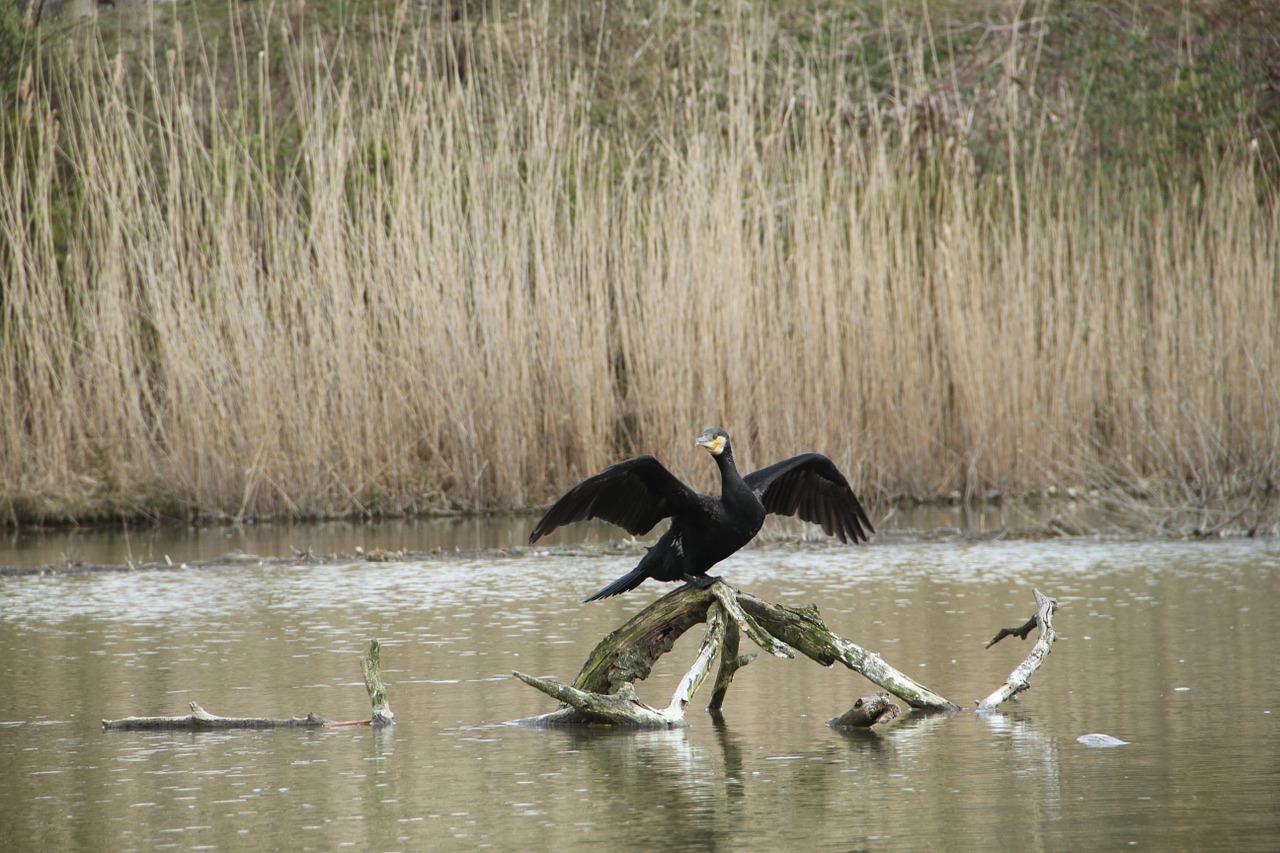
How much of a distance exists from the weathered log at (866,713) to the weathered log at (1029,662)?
281 mm

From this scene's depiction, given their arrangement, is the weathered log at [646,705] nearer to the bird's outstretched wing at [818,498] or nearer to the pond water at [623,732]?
the pond water at [623,732]

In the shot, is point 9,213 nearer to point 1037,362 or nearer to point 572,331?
point 572,331

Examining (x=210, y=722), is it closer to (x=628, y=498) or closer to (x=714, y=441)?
(x=628, y=498)

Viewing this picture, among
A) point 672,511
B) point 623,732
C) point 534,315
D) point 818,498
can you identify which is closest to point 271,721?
point 623,732

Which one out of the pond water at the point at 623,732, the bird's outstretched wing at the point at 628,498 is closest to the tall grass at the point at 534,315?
the pond water at the point at 623,732

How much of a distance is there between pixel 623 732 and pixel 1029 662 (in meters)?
1.07

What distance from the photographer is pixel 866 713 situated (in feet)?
13.1

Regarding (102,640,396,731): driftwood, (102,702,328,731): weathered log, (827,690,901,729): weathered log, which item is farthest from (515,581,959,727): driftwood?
(102,702,328,731): weathered log

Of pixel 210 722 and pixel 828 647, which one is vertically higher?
pixel 828 647

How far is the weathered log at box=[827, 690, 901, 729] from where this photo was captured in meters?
3.97

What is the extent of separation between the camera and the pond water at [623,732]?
10.3 ft

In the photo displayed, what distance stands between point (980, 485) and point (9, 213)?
5919mm

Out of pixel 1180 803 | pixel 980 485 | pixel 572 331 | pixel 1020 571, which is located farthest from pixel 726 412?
pixel 1180 803

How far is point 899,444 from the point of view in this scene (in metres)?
9.83
